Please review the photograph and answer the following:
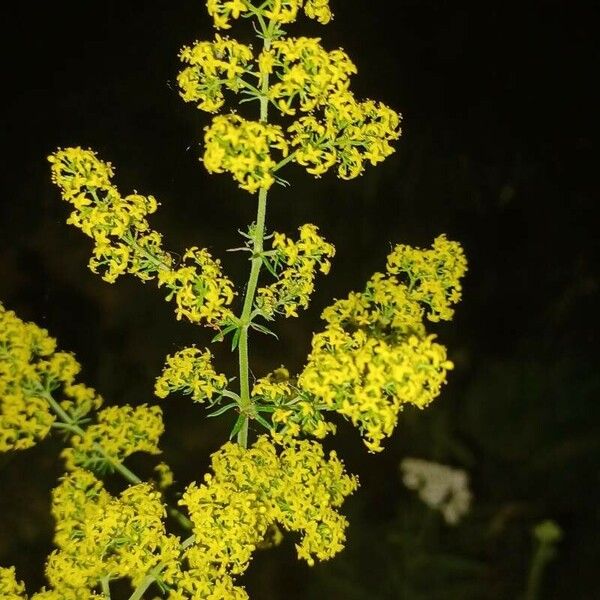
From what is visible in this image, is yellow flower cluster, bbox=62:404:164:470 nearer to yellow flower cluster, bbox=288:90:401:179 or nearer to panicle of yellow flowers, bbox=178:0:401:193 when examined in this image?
panicle of yellow flowers, bbox=178:0:401:193

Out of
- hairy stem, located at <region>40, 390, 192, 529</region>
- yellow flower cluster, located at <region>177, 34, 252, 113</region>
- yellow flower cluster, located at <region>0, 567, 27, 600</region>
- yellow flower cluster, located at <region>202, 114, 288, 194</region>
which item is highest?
yellow flower cluster, located at <region>177, 34, 252, 113</region>

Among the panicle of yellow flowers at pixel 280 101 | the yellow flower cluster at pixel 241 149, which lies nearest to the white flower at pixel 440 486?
the panicle of yellow flowers at pixel 280 101

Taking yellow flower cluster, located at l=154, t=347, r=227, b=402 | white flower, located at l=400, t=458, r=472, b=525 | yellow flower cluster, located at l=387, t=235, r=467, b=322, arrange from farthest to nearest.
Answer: white flower, located at l=400, t=458, r=472, b=525 → yellow flower cluster, located at l=387, t=235, r=467, b=322 → yellow flower cluster, located at l=154, t=347, r=227, b=402

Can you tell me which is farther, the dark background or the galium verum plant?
the dark background

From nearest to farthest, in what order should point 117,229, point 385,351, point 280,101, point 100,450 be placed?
point 385,351, point 280,101, point 117,229, point 100,450

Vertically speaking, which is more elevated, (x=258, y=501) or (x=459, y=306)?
(x=459, y=306)

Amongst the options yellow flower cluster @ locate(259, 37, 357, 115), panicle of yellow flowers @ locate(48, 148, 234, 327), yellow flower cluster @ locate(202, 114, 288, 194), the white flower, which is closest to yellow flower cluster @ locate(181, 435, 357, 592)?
panicle of yellow flowers @ locate(48, 148, 234, 327)

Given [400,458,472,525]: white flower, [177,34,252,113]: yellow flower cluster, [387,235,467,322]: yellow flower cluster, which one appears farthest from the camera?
[400,458,472,525]: white flower

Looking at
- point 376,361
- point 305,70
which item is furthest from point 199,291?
point 305,70

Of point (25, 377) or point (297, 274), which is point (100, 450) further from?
point (297, 274)
